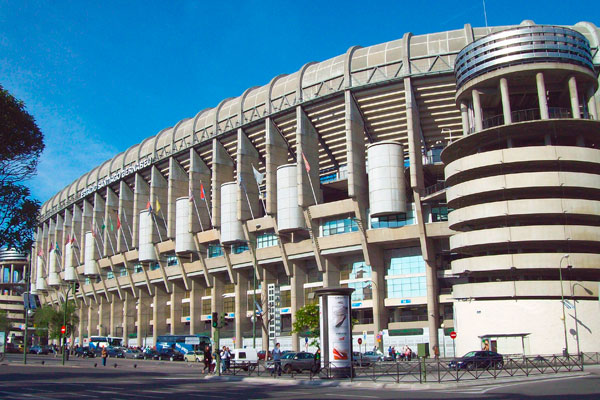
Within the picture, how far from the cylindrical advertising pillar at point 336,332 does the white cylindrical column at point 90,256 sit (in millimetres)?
85544

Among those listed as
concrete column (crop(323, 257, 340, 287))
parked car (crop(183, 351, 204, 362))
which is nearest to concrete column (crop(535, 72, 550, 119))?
concrete column (crop(323, 257, 340, 287))

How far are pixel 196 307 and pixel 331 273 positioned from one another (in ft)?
90.4

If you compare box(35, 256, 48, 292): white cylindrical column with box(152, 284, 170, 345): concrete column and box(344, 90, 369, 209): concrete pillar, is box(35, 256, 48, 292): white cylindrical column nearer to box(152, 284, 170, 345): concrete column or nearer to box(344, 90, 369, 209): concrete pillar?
box(152, 284, 170, 345): concrete column

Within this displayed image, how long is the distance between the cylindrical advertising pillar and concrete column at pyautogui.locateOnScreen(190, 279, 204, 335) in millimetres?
57693

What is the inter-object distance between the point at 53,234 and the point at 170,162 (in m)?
54.6

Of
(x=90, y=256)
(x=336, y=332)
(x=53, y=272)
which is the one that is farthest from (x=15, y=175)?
(x=53, y=272)

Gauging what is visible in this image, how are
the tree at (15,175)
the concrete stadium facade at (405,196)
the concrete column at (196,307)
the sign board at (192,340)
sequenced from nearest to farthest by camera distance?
1. the tree at (15,175)
2. the concrete stadium facade at (405,196)
3. the sign board at (192,340)
4. the concrete column at (196,307)

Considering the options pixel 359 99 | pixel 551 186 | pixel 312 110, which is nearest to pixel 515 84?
pixel 551 186

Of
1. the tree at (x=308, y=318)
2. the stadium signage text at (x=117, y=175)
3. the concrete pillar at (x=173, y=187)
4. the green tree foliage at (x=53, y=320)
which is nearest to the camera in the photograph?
the tree at (x=308, y=318)

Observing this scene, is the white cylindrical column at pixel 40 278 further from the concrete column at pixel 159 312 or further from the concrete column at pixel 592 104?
the concrete column at pixel 592 104

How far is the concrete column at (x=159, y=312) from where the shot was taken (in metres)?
96.9

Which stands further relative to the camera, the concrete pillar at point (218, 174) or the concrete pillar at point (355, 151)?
the concrete pillar at point (218, 174)

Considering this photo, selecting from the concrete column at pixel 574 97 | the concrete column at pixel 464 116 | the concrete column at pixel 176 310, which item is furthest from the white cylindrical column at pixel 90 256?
the concrete column at pixel 574 97

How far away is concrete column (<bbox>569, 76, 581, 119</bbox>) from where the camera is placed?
57.7 meters
